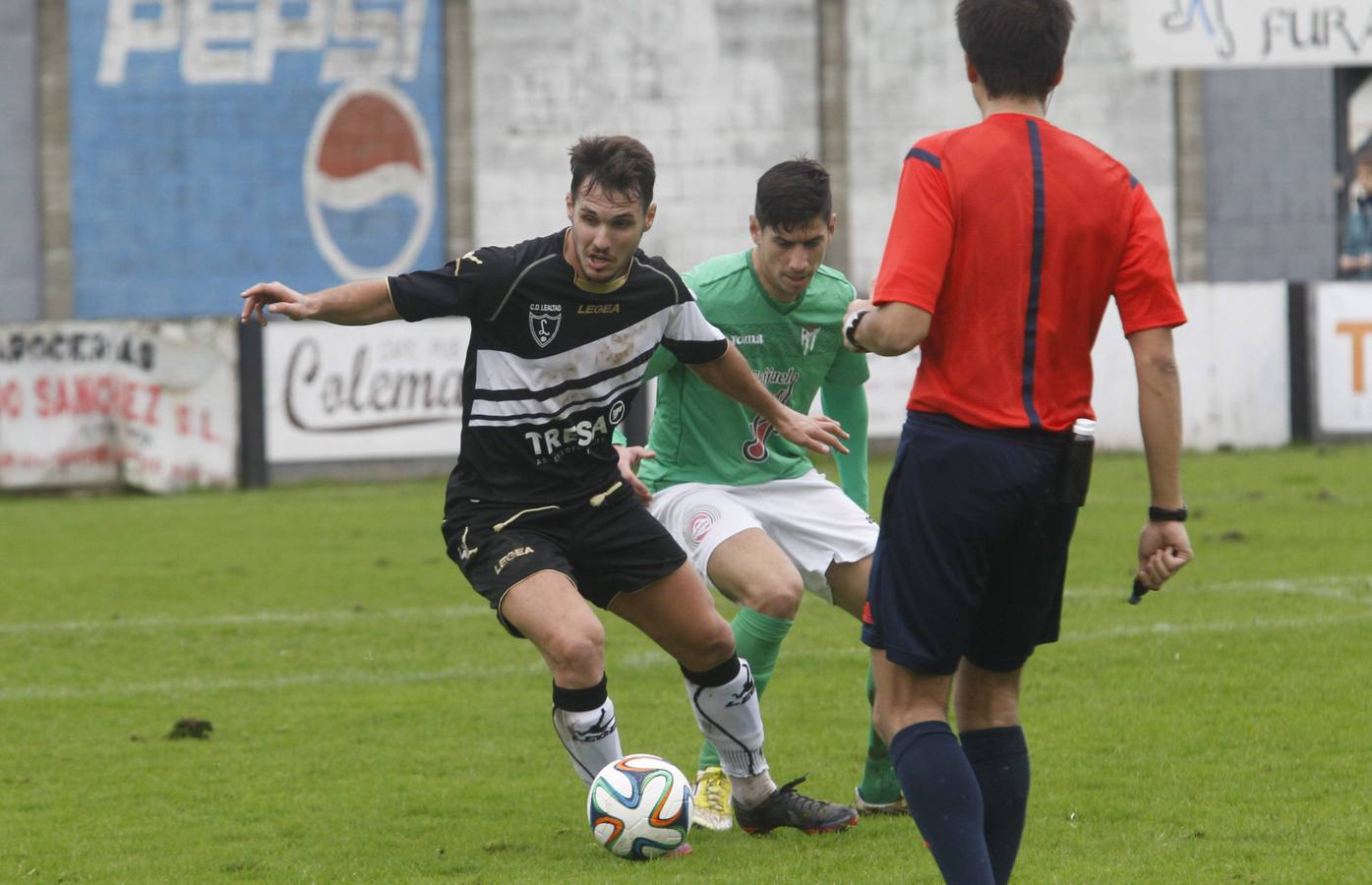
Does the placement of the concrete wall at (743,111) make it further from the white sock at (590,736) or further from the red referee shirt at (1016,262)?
the red referee shirt at (1016,262)

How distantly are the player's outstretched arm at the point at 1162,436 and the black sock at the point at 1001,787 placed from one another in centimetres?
49

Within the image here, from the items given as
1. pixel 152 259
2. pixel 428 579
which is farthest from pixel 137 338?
pixel 152 259

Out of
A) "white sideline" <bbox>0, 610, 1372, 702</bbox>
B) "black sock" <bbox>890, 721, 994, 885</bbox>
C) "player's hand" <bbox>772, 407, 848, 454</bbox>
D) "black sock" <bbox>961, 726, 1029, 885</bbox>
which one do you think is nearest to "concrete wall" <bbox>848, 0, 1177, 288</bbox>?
"white sideline" <bbox>0, 610, 1372, 702</bbox>

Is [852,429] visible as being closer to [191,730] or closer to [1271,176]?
[191,730]

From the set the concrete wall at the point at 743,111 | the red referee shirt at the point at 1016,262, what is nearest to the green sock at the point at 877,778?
the red referee shirt at the point at 1016,262

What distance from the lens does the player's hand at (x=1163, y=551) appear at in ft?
12.5

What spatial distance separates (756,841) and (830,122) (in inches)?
914

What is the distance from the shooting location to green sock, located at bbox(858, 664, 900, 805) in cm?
550

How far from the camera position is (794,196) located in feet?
17.9

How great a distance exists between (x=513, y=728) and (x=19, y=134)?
22.4 m

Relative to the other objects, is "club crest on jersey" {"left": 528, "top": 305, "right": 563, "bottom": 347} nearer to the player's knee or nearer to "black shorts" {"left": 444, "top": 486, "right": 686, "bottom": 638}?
"black shorts" {"left": 444, "top": 486, "right": 686, "bottom": 638}

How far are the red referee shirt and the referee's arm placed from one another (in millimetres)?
22

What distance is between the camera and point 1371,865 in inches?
181

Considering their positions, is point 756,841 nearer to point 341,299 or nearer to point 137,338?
point 341,299
